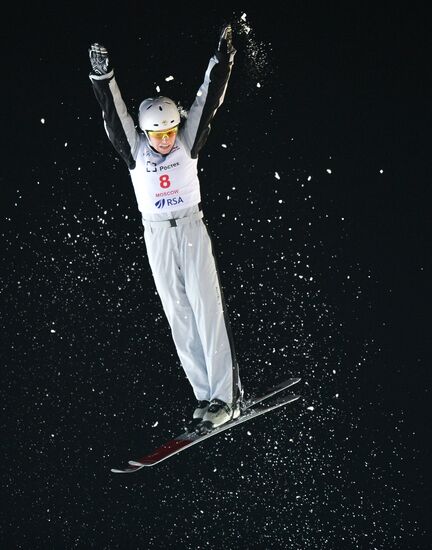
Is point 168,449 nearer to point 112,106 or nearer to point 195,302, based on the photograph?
point 195,302

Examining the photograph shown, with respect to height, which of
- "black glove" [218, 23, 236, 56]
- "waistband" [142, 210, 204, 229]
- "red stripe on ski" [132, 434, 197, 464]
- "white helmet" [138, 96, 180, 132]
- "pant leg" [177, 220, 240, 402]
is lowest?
"red stripe on ski" [132, 434, 197, 464]

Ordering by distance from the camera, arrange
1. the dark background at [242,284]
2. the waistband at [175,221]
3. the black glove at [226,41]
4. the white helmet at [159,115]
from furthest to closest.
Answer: the dark background at [242,284]
the waistband at [175,221]
the white helmet at [159,115]
the black glove at [226,41]

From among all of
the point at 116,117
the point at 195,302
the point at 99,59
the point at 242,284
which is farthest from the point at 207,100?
the point at 242,284

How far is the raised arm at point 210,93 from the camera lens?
4633 mm

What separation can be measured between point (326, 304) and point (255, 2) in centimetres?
186

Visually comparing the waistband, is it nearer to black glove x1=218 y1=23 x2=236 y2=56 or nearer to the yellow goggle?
the yellow goggle

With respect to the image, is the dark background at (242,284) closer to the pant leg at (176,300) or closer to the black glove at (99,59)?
the pant leg at (176,300)

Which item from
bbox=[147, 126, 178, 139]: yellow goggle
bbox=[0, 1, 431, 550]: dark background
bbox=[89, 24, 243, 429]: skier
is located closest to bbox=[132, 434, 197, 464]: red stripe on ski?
bbox=[89, 24, 243, 429]: skier

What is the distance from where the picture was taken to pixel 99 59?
4.63 meters

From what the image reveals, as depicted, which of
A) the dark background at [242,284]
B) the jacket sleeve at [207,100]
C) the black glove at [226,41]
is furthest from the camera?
the dark background at [242,284]

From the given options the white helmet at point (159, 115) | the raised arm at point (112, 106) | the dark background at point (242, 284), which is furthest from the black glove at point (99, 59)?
the dark background at point (242, 284)

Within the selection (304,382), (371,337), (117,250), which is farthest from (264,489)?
(117,250)

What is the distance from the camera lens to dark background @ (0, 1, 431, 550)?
5.77 metres

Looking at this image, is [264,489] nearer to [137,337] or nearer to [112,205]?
[137,337]
